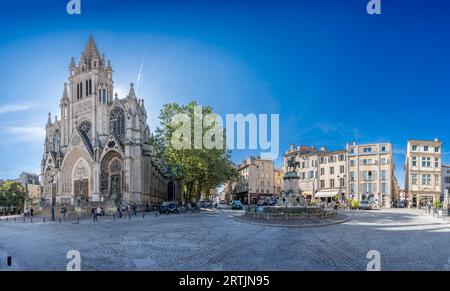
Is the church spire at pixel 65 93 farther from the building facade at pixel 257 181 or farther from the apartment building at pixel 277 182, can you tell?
the apartment building at pixel 277 182

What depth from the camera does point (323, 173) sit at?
2562 inches

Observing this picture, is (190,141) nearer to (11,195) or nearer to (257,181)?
(257,181)

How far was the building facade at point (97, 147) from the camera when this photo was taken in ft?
167

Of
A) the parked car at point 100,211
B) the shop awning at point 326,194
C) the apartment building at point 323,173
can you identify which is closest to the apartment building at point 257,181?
the apartment building at point 323,173

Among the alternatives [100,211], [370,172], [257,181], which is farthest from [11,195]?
[370,172]

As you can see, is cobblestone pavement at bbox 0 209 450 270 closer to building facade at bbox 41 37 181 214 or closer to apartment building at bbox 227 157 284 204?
building facade at bbox 41 37 181 214

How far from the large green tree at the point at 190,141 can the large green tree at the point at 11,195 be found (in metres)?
36.9

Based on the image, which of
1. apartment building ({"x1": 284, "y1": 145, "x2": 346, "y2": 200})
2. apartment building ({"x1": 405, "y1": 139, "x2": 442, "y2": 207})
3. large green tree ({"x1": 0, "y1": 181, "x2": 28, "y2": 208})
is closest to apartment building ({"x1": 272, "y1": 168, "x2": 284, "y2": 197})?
apartment building ({"x1": 284, "y1": 145, "x2": 346, "y2": 200})

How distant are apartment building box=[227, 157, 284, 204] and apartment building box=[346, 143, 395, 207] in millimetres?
21453

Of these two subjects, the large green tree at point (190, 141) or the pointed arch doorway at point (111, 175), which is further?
the pointed arch doorway at point (111, 175)

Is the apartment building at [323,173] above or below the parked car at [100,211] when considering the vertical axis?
above
